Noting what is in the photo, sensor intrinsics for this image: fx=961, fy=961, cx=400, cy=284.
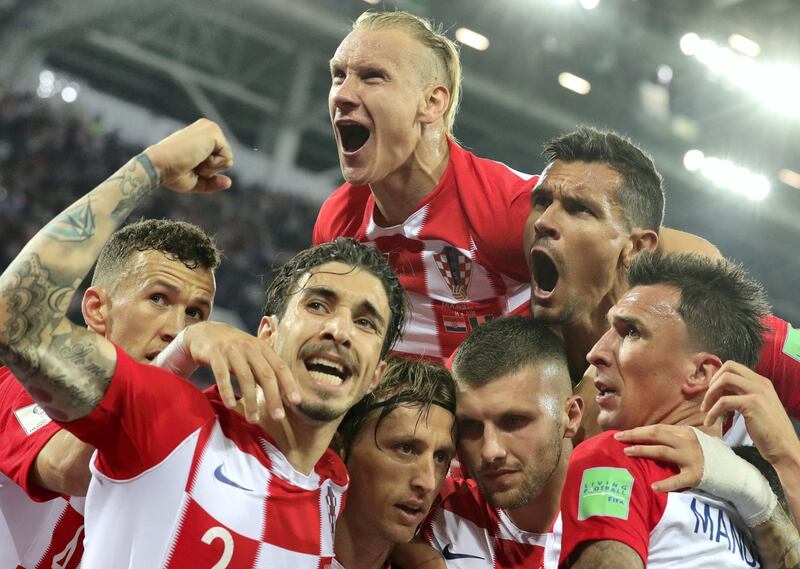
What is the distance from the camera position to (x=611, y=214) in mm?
3016

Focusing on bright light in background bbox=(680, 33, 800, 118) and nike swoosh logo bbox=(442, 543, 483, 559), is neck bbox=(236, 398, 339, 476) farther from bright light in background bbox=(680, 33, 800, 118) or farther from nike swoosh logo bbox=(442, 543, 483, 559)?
bright light in background bbox=(680, 33, 800, 118)

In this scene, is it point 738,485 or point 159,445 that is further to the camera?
point 738,485

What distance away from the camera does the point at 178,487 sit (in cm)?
202

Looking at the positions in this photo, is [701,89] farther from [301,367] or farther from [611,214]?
[301,367]

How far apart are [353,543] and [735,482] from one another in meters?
1.00

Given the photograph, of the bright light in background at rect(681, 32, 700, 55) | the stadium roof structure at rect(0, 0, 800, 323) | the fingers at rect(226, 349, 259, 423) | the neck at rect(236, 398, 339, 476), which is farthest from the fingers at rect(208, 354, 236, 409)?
the bright light in background at rect(681, 32, 700, 55)

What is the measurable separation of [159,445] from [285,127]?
38.2 ft

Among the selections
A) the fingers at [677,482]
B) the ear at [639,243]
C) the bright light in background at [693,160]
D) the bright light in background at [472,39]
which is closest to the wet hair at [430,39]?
the ear at [639,243]

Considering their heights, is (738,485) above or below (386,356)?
above

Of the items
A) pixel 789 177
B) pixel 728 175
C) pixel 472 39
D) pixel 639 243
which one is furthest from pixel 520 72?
pixel 639 243

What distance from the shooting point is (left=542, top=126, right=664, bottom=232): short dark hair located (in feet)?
10.0

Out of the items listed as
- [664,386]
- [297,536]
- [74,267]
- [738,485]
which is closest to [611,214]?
[664,386]

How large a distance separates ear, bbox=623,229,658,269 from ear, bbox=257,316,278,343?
1183 mm

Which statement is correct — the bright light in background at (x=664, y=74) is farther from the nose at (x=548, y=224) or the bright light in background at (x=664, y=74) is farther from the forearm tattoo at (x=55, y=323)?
the forearm tattoo at (x=55, y=323)
